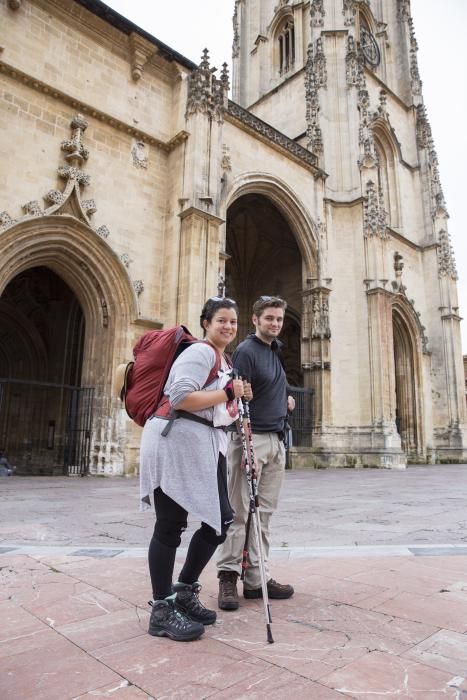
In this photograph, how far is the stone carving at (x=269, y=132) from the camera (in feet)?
50.4

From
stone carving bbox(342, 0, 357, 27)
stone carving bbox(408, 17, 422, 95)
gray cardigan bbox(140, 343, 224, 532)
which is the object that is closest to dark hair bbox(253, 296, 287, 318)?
gray cardigan bbox(140, 343, 224, 532)

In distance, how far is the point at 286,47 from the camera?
953 inches

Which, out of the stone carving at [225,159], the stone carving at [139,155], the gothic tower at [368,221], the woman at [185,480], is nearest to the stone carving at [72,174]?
the stone carving at [139,155]

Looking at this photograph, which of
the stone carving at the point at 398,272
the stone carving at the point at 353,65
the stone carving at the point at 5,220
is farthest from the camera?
the stone carving at the point at 398,272

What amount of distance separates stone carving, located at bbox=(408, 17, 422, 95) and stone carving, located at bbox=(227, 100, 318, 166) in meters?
11.1

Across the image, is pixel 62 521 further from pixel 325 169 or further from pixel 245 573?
pixel 325 169

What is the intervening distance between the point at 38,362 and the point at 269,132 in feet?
37.2

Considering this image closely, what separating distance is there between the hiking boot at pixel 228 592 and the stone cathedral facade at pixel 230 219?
9065 millimetres

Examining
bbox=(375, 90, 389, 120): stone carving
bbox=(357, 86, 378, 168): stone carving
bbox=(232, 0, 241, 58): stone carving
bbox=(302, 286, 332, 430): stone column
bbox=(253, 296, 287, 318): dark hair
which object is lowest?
bbox=(253, 296, 287, 318): dark hair

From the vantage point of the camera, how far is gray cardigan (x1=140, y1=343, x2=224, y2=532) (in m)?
2.08

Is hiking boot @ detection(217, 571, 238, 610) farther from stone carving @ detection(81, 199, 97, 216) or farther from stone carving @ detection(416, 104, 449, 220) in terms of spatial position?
stone carving @ detection(416, 104, 449, 220)

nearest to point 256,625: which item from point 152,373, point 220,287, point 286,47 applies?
point 152,373

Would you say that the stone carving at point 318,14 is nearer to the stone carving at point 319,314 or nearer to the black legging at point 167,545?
the stone carving at point 319,314

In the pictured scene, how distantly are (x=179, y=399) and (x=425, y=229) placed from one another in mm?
24185
